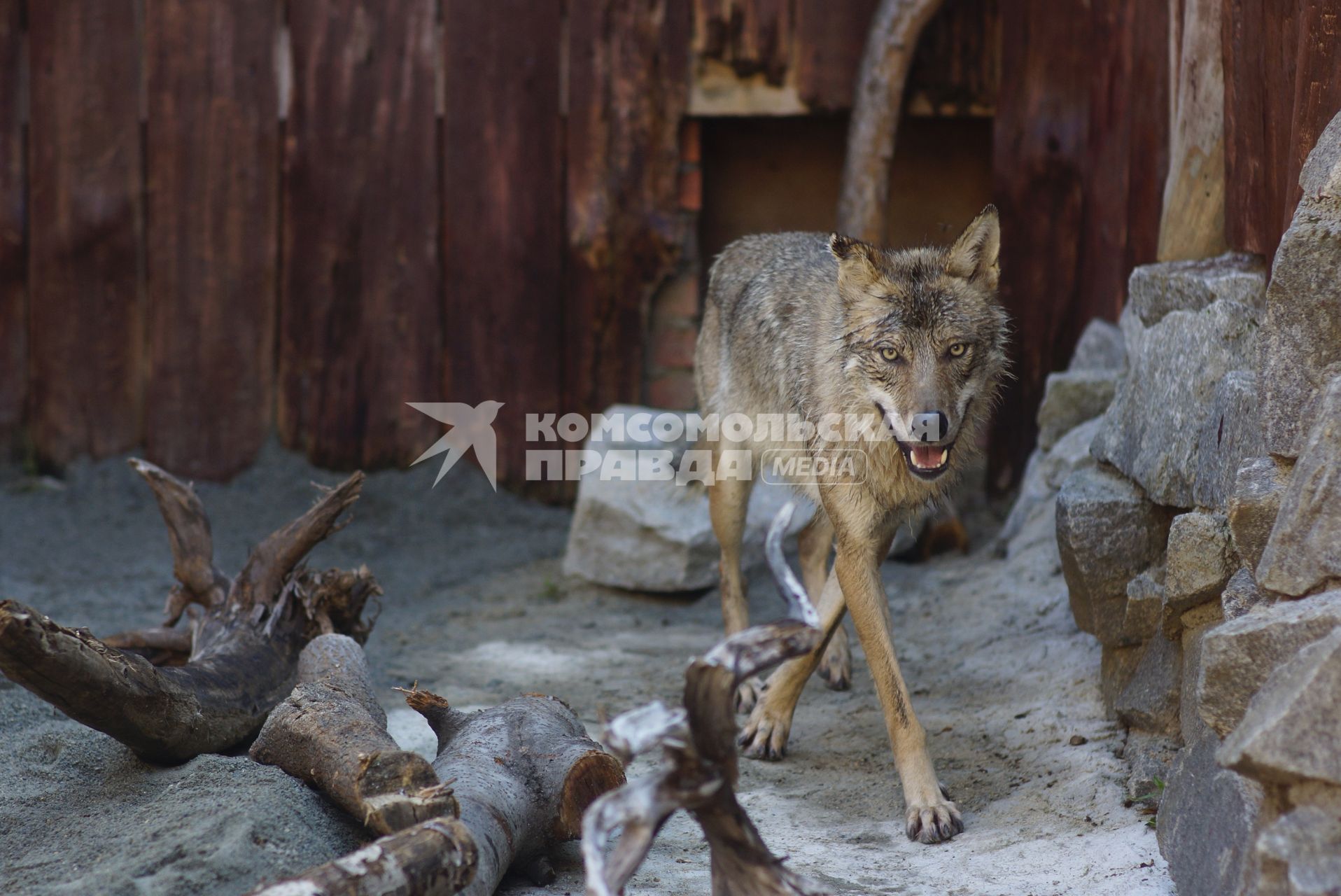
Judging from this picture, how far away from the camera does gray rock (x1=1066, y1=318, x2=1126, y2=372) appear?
538cm

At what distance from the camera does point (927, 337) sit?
3662 mm

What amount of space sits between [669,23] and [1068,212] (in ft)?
7.27

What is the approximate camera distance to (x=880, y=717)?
4.49 meters

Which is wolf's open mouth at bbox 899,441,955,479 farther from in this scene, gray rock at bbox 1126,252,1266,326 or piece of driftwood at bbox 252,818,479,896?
piece of driftwood at bbox 252,818,479,896

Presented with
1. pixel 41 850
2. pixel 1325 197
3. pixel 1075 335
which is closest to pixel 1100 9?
pixel 1075 335

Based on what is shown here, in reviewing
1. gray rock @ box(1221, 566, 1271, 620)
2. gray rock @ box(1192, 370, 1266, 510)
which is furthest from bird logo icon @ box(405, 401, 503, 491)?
gray rock @ box(1221, 566, 1271, 620)

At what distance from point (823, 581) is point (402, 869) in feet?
9.60

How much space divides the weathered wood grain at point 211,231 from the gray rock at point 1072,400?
405 centimetres

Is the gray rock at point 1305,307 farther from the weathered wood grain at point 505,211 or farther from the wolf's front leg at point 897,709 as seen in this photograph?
the weathered wood grain at point 505,211

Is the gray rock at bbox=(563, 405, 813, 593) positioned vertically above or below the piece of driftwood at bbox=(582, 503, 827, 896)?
below

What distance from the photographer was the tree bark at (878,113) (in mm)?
5962

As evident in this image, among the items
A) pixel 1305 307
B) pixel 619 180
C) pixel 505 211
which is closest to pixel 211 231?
pixel 505 211

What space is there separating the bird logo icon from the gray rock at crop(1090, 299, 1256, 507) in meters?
3.75

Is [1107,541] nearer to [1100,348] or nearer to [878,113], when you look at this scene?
[1100,348]
